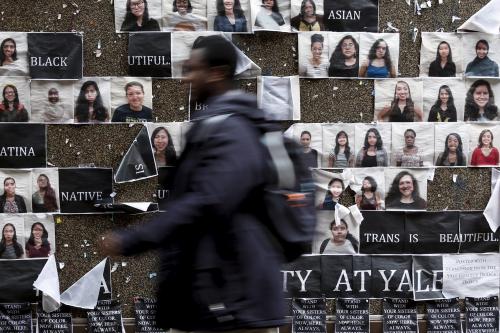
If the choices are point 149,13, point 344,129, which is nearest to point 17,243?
point 149,13

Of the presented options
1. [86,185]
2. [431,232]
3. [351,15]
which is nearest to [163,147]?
[86,185]

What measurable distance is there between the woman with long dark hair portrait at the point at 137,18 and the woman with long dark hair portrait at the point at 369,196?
5.59 ft

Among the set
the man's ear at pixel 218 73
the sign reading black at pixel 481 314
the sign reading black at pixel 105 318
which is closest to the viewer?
the man's ear at pixel 218 73

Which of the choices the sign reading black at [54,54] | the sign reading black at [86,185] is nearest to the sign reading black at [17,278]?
the sign reading black at [86,185]

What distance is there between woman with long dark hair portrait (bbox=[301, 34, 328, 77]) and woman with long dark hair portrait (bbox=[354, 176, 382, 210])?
756 millimetres

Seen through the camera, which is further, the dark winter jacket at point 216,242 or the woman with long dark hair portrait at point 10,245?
the woman with long dark hair portrait at point 10,245

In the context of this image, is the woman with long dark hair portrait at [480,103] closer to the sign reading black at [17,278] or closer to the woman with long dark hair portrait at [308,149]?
the woman with long dark hair portrait at [308,149]

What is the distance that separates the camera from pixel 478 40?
6297 mm

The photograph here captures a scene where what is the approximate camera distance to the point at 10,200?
6.11 meters

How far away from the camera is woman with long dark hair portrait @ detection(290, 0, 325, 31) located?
20.3 feet

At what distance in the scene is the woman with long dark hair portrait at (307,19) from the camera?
6188 millimetres

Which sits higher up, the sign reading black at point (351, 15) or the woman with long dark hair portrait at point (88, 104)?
the sign reading black at point (351, 15)

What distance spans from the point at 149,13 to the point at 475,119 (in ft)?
7.40

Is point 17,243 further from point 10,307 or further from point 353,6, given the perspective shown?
point 353,6
